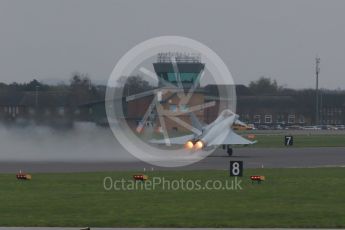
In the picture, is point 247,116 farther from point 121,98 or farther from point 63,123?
point 63,123

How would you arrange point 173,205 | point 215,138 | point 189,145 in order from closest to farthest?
point 173,205
point 215,138
point 189,145

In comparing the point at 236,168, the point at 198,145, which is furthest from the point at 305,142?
the point at 236,168

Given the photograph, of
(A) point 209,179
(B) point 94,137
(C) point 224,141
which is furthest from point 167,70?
(A) point 209,179

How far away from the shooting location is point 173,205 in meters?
24.0

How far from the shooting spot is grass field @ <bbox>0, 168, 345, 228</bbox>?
798 inches

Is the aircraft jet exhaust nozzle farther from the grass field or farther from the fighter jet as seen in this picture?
the grass field

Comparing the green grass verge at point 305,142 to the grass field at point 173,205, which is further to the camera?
the green grass verge at point 305,142

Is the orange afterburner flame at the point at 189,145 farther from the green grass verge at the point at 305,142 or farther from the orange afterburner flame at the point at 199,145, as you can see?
the green grass verge at the point at 305,142

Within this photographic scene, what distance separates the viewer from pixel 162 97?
89.5 m

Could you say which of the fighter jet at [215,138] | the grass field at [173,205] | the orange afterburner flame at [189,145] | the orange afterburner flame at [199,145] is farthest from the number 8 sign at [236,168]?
the orange afterburner flame at [189,145]

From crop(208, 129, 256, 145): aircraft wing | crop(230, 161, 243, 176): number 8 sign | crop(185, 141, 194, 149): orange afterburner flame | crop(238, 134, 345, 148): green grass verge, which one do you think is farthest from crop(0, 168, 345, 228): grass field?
crop(238, 134, 345, 148): green grass verge

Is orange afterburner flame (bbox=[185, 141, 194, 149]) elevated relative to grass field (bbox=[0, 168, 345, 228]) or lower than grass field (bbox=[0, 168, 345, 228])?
elevated

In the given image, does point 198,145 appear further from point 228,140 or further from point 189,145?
point 228,140

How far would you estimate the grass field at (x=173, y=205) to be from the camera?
2028 cm
